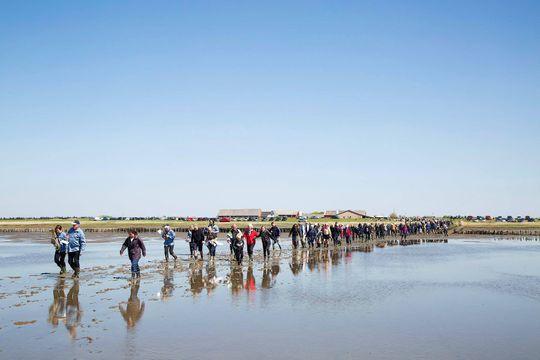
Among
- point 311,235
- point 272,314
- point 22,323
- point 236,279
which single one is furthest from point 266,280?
point 311,235

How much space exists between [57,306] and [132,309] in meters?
2.25

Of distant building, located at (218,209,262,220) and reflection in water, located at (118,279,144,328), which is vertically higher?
distant building, located at (218,209,262,220)

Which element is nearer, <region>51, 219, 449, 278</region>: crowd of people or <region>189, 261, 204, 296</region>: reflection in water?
<region>189, 261, 204, 296</region>: reflection in water

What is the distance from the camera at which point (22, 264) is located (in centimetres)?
2706

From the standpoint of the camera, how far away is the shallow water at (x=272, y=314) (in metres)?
9.62

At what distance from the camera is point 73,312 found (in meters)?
12.8

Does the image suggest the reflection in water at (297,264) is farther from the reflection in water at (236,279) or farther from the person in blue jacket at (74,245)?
the person in blue jacket at (74,245)

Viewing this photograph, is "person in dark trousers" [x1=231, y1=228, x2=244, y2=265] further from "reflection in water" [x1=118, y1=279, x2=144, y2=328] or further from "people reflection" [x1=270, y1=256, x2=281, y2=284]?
"reflection in water" [x1=118, y1=279, x2=144, y2=328]

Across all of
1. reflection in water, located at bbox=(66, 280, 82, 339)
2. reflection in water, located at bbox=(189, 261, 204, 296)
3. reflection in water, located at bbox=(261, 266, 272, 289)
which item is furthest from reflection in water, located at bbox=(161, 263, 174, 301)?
reflection in water, located at bbox=(261, 266, 272, 289)

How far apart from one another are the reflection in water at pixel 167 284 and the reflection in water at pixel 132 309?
86 cm

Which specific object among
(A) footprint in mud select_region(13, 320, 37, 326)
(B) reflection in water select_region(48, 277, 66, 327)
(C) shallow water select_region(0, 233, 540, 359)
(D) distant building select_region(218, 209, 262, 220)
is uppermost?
(D) distant building select_region(218, 209, 262, 220)

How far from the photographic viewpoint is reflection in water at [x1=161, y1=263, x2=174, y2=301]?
51.1 ft

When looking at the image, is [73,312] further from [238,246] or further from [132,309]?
[238,246]

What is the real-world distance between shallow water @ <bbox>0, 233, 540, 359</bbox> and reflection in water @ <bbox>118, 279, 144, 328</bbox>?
0.05 m
